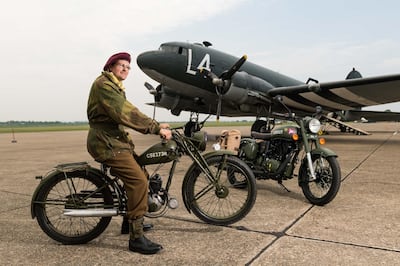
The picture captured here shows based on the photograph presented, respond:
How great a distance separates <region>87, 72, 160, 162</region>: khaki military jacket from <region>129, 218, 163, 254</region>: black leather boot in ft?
2.29

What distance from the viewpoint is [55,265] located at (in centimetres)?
274

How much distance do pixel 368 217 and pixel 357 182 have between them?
2363mm

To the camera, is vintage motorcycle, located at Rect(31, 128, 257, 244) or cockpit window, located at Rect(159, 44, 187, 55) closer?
vintage motorcycle, located at Rect(31, 128, 257, 244)

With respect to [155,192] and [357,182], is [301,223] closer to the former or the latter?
[155,192]

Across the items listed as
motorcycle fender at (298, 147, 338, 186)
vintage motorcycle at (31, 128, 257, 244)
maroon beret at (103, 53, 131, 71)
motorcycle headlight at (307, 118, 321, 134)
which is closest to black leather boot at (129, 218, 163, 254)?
vintage motorcycle at (31, 128, 257, 244)

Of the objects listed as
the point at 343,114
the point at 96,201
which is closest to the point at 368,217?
the point at 96,201

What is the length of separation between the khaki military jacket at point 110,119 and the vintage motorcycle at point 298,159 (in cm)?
260

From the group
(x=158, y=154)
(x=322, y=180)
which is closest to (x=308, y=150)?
(x=322, y=180)

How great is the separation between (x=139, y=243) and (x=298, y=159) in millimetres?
3012

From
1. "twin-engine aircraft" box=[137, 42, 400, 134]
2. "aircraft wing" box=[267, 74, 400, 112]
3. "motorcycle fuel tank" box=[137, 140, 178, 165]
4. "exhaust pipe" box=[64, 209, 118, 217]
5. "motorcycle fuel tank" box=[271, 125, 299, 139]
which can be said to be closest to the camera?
"exhaust pipe" box=[64, 209, 118, 217]

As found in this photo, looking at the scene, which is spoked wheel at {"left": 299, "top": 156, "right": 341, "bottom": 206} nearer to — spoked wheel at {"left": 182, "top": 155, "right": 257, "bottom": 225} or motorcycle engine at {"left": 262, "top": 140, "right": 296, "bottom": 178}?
motorcycle engine at {"left": 262, "top": 140, "right": 296, "bottom": 178}

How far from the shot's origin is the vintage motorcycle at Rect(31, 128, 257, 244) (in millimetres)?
3229

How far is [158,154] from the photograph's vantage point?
3330mm

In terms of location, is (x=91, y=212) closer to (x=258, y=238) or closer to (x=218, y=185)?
(x=218, y=185)
